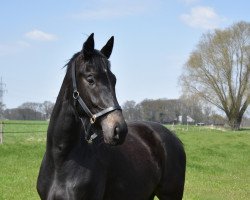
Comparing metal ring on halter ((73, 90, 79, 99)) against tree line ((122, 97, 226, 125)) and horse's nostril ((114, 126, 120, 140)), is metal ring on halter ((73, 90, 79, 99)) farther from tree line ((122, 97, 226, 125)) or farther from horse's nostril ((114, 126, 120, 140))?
tree line ((122, 97, 226, 125))

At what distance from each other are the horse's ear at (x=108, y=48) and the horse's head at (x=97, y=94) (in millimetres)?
219

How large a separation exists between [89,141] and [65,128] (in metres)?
0.28

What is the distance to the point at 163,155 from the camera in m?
5.68

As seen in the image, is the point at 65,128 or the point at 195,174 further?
the point at 195,174

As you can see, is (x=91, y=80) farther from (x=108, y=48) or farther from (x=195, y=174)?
(x=195, y=174)

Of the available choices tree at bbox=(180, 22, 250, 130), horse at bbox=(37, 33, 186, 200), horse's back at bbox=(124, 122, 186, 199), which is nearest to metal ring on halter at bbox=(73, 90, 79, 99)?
horse at bbox=(37, 33, 186, 200)

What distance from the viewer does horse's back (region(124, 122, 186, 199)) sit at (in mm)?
5547

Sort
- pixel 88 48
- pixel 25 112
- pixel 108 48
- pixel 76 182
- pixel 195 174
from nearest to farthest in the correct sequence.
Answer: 1. pixel 88 48
2. pixel 76 182
3. pixel 108 48
4. pixel 195 174
5. pixel 25 112

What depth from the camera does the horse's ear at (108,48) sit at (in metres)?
4.18

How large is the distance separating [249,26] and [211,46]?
5.65 meters

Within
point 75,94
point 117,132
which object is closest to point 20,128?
point 75,94

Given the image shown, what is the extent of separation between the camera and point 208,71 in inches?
2250

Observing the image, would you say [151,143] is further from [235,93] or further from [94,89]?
[235,93]

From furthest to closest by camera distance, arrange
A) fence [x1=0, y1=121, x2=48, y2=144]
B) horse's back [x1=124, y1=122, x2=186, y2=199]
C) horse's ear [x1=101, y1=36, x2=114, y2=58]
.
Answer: fence [x1=0, y1=121, x2=48, y2=144], horse's back [x1=124, y1=122, x2=186, y2=199], horse's ear [x1=101, y1=36, x2=114, y2=58]
